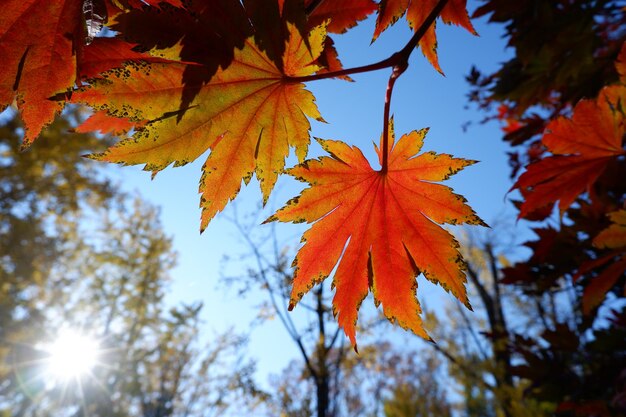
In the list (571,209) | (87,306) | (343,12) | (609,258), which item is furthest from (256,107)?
(87,306)

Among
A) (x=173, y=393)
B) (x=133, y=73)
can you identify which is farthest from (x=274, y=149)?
(x=173, y=393)

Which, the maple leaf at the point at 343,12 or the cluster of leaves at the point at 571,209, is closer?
the maple leaf at the point at 343,12

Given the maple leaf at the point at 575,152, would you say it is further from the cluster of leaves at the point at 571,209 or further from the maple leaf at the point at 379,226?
the maple leaf at the point at 379,226

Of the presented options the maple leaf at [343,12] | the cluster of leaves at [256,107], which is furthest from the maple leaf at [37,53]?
the maple leaf at [343,12]

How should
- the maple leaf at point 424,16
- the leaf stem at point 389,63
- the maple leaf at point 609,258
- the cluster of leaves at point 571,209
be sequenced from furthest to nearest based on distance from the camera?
1. the cluster of leaves at point 571,209
2. the maple leaf at point 609,258
3. the maple leaf at point 424,16
4. the leaf stem at point 389,63

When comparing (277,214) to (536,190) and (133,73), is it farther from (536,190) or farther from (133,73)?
(536,190)

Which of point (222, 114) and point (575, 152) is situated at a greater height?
point (575, 152)

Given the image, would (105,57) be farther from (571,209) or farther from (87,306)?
(87,306)
